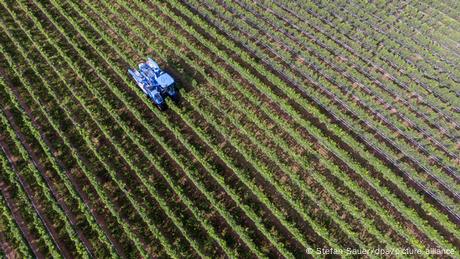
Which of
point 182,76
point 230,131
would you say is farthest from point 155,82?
point 230,131

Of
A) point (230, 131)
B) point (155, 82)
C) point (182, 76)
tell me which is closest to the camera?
point (230, 131)

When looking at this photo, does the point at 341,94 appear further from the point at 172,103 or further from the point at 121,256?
the point at 121,256

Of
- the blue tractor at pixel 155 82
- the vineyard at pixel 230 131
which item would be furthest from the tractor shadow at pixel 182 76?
the blue tractor at pixel 155 82

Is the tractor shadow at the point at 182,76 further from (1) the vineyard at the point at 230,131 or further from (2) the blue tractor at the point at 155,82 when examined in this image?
(2) the blue tractor at the point at 155,82

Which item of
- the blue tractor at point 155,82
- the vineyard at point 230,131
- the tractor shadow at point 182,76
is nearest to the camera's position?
the vineyard at point 230,131

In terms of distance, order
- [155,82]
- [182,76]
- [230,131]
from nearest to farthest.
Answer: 1. [230,131]
2. [155,82]
3. [182,76]

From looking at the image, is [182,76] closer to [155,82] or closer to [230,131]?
[155,82]
